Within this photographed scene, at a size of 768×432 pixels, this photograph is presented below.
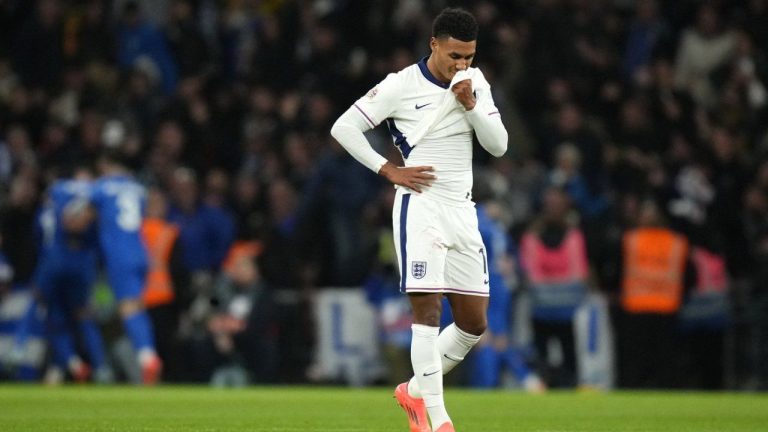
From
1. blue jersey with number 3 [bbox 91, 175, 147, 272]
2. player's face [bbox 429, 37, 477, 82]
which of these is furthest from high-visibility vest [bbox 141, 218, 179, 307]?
player's face [bbox 429, 37, 477, 82]

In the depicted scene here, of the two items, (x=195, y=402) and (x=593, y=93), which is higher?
(x=593, y=93)

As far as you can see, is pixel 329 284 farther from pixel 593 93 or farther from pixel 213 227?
pixel 593 93

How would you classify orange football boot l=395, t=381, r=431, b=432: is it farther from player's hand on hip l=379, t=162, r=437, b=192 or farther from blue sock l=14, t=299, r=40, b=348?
blue sock l=14, t=299, r=40, b=348

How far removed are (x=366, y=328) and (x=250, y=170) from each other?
140 inches

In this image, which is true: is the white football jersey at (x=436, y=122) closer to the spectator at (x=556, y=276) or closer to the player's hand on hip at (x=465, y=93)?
the player's hand on hip at (x=465, y=93)

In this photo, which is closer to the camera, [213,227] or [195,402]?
[195,402]

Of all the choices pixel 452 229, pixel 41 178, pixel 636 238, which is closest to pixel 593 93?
pixel 636 238

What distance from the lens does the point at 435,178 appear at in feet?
31.0

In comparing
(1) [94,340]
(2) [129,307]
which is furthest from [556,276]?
A: (1) [94,340]

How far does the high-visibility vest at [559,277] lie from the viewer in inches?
716

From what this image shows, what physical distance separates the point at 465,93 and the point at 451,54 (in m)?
0.27

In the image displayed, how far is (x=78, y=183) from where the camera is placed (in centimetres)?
1772

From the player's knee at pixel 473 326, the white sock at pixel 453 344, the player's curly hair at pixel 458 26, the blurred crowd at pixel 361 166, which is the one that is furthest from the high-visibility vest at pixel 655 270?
the player's curly hair at pixel 458 26

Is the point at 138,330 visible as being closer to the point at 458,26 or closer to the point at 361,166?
the point at 361,166
